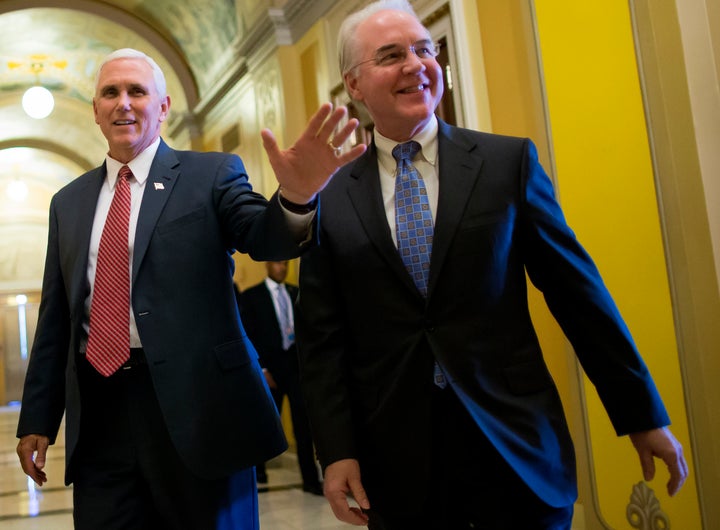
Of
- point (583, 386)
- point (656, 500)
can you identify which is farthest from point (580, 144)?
point (656, 500)

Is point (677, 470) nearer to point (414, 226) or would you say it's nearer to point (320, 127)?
point (414, 226)

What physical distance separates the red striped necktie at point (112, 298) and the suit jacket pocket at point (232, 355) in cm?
24

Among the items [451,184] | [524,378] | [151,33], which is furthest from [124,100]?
[151,33]

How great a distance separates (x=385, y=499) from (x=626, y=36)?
2.32 metres

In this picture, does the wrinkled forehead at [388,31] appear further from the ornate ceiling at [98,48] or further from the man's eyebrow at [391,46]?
the ornate ceiling at [98,48]

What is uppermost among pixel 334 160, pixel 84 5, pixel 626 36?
pixel 84 5

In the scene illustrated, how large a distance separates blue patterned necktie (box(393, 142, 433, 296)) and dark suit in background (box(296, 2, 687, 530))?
3 centimetres

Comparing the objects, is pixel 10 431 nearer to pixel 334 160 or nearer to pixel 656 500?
pixel 656 500

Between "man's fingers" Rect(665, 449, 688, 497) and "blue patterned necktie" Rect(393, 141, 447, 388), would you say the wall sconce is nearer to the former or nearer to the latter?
"blue patterned necktie" Rect(393, 141, 447, 388)

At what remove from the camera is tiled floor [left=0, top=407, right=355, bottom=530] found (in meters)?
5.39

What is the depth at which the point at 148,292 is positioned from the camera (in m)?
2.17

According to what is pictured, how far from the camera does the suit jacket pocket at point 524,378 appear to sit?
1.79 metres

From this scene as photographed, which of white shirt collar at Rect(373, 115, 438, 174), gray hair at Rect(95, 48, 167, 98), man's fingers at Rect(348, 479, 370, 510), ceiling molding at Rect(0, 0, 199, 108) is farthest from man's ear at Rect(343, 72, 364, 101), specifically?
ceiling molding at Rect(0, 0, 199, 108)

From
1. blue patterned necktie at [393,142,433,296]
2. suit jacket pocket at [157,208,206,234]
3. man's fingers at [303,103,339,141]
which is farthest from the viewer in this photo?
suit jacket pocket at [157,208,206,234]
